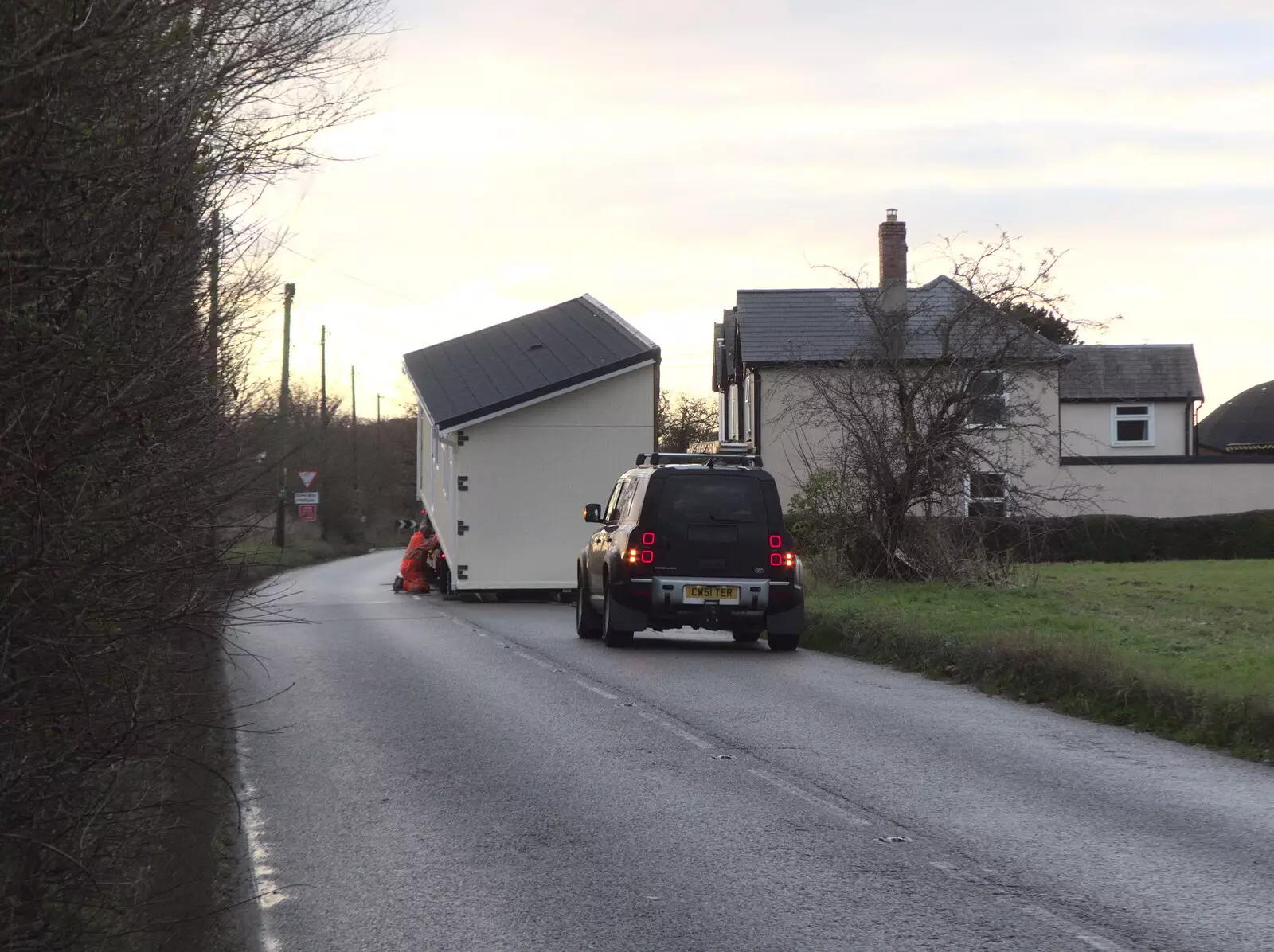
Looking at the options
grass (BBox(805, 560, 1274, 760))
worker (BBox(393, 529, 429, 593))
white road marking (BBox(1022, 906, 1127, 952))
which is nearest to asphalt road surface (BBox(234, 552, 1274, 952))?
white road marking (BBox(1022, 906, 1127, 952))

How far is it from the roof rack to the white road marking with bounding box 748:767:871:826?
8.67 metres

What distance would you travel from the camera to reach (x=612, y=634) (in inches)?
685

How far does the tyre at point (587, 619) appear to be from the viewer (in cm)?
1877

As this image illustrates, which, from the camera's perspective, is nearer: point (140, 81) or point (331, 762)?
point (140, 81)

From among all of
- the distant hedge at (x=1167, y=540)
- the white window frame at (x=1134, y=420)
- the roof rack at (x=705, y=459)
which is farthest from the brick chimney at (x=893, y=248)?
the roof rack at (x=705, y=459)

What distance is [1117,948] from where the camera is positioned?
551cm

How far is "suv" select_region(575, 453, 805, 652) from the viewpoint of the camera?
1695cm

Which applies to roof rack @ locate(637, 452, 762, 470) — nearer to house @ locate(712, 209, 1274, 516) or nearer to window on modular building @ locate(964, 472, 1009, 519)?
house @ locate(712, 209, 1274, 516)

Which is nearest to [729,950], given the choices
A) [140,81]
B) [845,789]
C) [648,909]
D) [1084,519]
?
[648,909]

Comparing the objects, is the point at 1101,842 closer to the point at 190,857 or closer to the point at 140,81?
the point at 190,857

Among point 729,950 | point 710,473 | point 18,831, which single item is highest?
point 710,473

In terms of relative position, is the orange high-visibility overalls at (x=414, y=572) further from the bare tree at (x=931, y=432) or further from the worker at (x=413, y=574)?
the bare tree at (x=931, y=432)

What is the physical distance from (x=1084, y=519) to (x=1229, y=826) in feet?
98.0

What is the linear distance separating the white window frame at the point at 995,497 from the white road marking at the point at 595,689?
1083 cm
